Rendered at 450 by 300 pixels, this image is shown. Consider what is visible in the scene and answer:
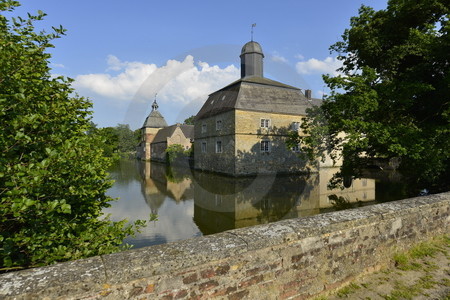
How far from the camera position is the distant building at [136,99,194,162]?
48891mm

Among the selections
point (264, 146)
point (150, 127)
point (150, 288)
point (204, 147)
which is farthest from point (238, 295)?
point (150, 127)

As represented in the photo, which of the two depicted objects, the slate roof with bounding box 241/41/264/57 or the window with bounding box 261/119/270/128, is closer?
the window with bounding box 261/119/270/128

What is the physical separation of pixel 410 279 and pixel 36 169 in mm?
5355

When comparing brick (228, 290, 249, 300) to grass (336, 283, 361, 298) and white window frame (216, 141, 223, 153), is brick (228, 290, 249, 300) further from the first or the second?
white window frame (216, 141, 223, 153)

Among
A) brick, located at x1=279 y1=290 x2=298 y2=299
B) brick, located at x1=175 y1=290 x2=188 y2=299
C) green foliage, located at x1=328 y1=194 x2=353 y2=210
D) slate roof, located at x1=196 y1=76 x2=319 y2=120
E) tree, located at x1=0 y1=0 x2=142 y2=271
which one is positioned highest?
slate roof, located at x1=196 y1=76 x2=319 y2=120

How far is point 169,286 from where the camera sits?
2.34 metres

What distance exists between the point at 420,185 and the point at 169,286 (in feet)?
51.0

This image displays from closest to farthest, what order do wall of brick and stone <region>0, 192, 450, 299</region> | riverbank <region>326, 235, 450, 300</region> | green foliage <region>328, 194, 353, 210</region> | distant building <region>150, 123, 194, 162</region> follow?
wall of brick and stone <region>0, 192, 450, 299</region> → riverbank <region>326, 235, 450, 300</region> → green foliage <region>328, 194, 353, 210</region> → distant building <region>150, 123, 194, 162</region>

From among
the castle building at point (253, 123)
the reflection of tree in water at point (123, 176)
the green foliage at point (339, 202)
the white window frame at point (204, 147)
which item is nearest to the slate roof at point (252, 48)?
the castle building at point (253, 123)

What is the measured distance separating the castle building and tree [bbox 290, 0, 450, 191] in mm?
11761

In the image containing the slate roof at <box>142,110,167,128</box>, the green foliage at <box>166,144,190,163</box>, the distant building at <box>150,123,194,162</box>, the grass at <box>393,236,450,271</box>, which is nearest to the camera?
the grass at <box>393,236,450,271</box>

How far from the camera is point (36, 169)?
220cm

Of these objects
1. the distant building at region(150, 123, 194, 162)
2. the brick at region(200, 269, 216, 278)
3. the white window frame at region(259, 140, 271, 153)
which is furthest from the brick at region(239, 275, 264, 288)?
the distant building at region(150, 123, 194, 162)

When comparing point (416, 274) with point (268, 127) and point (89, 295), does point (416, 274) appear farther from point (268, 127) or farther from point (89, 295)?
point (268, 127)
